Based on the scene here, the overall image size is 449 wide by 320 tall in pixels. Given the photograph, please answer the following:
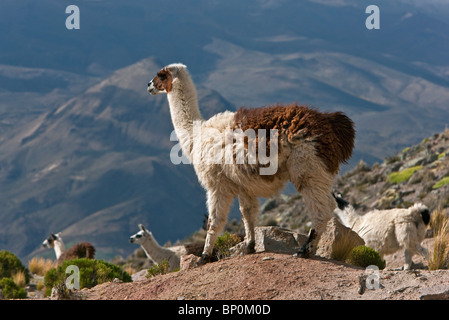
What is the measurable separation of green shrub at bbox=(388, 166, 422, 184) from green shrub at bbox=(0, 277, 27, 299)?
58.0ft

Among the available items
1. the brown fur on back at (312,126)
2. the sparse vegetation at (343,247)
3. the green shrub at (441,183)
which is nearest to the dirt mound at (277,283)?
the brown fur on back at (312,126)

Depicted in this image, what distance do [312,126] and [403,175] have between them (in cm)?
2123

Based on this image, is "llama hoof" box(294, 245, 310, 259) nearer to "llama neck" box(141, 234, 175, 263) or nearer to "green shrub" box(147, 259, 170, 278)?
"green shrub" box(147, 259, 170, 278)

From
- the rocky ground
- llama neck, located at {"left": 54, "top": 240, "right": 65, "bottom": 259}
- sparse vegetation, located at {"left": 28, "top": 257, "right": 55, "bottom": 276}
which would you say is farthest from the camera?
llama neck, located at {"left": 54, "top": 240, "right": 65, "bottom": 259}

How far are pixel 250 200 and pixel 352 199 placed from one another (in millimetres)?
20331

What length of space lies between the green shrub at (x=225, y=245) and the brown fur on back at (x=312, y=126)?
2.27 meters

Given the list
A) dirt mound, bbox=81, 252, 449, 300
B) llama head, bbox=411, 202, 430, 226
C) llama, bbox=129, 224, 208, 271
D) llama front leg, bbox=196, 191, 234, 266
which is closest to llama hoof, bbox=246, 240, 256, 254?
dirt mound, bbox=81, 252, 449, 300

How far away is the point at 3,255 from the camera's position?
798 inches

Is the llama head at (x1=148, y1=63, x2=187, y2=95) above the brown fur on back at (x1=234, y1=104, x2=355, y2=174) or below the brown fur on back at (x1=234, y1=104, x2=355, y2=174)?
above

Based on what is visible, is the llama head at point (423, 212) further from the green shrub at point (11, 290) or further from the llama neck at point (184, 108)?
the green shrub at point (11, 290)

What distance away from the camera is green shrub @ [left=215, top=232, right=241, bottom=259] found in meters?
11.0

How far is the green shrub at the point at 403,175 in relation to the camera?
29.3 meters
